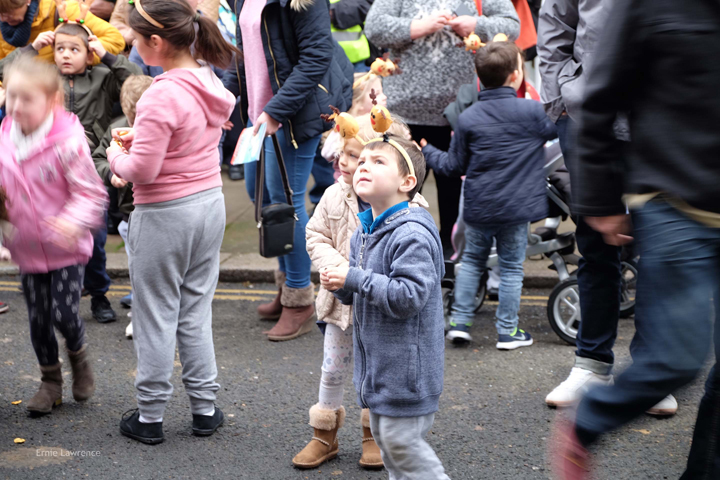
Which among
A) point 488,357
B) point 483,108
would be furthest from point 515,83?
point 488,357

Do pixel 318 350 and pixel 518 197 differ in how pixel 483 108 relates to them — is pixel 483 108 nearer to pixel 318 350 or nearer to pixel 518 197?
pixel 518 197

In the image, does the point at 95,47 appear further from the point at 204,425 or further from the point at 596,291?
the point at 596,291

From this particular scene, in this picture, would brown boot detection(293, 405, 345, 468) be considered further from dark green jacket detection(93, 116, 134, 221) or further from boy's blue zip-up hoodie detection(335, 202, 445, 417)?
dark green jacket detection(93, 116, 134, 221)

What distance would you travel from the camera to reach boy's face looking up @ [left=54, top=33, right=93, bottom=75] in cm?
508

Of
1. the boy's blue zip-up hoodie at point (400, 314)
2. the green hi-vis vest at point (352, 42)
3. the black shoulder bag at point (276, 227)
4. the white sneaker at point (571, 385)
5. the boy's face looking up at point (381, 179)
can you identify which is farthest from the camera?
the green hi-vis vest at point (352, 42)

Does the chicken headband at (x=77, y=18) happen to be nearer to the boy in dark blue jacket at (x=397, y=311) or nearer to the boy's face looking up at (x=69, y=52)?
the boy's face looking up at (x=69, y=52)

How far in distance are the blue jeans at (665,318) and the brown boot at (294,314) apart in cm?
283

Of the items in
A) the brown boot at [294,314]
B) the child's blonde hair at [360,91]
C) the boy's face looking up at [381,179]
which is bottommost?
the brown boot at [294,314]

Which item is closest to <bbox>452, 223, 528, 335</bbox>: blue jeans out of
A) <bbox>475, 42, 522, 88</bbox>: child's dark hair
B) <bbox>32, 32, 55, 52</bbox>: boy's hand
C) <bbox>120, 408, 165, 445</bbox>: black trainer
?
<bbox>475, 42, 522, 88</bbox>: child's dark hair

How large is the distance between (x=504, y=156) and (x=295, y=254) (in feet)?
4.54

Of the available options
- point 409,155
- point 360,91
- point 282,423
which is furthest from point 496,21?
point 282,423

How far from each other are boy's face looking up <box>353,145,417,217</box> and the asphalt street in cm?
99

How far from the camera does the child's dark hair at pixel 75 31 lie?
5078 millimetres

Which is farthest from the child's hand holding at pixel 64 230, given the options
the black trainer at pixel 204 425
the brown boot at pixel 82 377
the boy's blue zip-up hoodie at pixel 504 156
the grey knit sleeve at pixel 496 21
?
the grey knit sleeve at pixel 496 21
